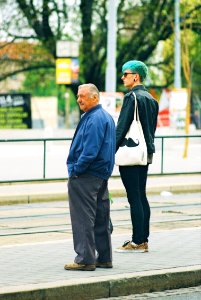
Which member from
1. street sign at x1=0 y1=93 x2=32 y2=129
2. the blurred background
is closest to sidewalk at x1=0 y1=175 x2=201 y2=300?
the blurred background

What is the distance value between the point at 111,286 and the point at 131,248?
1.80 m

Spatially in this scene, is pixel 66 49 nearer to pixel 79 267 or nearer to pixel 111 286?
pixel 79 267

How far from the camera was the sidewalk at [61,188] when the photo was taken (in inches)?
650

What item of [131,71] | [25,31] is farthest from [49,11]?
[131,71]

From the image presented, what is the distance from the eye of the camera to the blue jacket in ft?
26.9

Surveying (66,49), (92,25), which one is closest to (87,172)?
(66,49)

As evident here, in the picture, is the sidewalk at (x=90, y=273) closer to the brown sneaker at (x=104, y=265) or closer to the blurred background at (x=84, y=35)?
the brown sneaker at (x=104, y=265)

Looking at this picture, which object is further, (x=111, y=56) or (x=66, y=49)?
(x=66, y=49)

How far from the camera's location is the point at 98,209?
852 cm

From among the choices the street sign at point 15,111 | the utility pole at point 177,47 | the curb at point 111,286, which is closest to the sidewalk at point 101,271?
the curb at point 111,286

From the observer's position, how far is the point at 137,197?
945 centimetres

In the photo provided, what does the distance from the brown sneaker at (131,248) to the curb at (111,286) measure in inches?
44.1

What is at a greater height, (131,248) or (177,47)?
(177,47)

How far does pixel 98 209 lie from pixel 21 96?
3158cm
